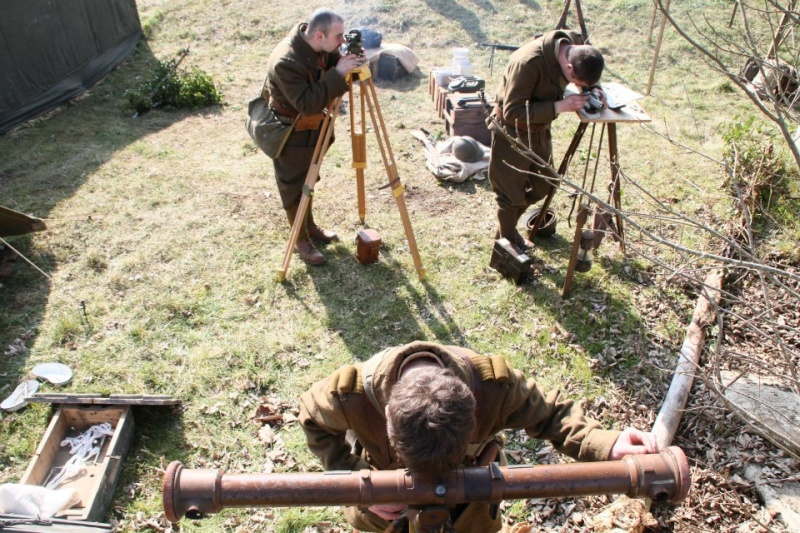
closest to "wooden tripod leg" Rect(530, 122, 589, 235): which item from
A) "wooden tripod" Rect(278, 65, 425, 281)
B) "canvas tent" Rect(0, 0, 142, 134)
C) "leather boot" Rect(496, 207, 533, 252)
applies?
"leather boot" Rect(496, 207, 533, 252)

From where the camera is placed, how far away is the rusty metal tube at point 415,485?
1.67 metres

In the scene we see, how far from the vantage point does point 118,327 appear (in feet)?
17.2

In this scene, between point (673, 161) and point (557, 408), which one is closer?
point (557, 408)

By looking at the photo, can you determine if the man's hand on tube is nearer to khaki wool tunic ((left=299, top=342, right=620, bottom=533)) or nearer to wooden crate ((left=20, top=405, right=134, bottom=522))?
khaki wool tunic ((left=299, top=342, right=620, bottom=533))

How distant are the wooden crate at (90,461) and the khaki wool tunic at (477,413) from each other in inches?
80.8

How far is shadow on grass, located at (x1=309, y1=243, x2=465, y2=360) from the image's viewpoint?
16.9ft

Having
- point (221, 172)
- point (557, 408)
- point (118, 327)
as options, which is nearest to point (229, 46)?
point (221, 172)

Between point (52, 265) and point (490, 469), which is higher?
point (490, 469)

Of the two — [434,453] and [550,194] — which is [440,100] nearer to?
[550,194]

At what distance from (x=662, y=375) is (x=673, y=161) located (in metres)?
4.45

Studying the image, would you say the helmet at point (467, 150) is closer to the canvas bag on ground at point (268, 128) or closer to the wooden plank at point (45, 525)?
the canvas bag on ground at point (268, 128)

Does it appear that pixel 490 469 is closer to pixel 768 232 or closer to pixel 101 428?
pixel 101 428

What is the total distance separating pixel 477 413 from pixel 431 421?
596 millimetres

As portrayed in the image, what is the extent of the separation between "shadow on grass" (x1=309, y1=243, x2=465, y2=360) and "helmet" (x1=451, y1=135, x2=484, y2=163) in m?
2.27
